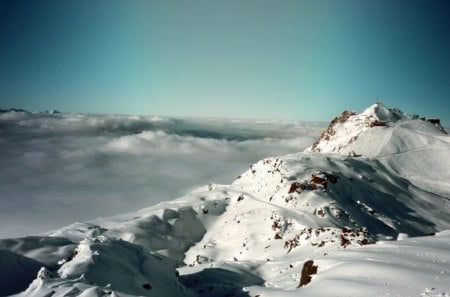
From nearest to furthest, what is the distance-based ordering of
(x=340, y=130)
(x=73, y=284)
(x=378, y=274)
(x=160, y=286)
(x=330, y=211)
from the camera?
(x=378, y=274) < (x=73, y=284) < (x=160, y=286) < (x=330, y=211) < (x=340, y=130)

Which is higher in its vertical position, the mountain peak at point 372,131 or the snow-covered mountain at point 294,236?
the mountain peak at point 372,131

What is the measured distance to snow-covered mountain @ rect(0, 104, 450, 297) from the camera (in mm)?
26109

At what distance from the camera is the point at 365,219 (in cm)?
7881

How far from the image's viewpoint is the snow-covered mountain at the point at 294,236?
2611 cm

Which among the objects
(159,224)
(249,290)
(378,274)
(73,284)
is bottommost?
(159,224)

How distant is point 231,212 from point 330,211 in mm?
27444

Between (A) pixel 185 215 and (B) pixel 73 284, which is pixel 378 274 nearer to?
(B) pixel 73 284

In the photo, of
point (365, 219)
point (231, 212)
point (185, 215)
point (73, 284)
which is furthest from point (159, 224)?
point (73, 284)

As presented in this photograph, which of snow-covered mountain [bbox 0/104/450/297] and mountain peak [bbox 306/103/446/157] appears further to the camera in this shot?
mountain peak [bbox 306/103/446/157]

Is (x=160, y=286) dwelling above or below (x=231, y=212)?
above

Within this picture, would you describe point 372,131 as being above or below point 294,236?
above

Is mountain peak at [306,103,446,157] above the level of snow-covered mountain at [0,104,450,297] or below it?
above

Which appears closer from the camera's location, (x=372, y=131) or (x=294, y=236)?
(x=294, y=236)

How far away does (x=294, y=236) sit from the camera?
2726 inches
